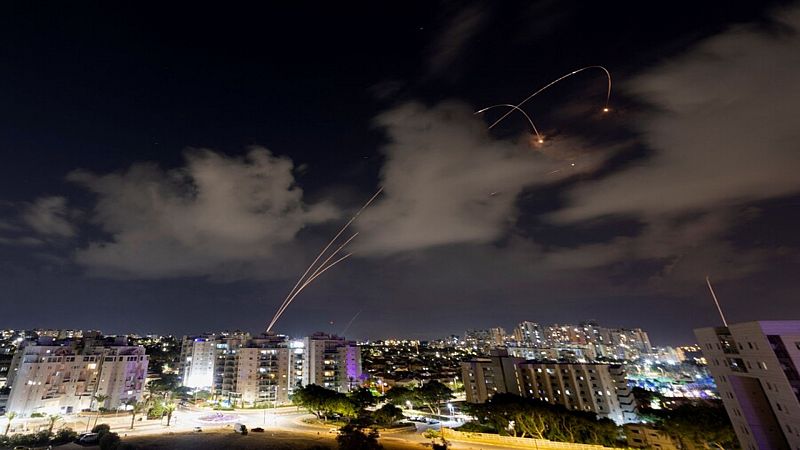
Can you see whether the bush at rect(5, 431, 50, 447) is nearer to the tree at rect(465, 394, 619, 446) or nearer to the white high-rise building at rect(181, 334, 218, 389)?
the white high-rise building at rect(181, 334, 218, 389)

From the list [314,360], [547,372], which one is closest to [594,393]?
[547,372]

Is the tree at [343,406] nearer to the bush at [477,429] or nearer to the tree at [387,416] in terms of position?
the tree at [387,416]

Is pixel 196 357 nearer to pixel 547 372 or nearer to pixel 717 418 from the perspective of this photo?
pixel 547 372

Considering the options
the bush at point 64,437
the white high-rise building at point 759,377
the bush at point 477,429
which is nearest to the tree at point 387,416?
the bush at point 477,429

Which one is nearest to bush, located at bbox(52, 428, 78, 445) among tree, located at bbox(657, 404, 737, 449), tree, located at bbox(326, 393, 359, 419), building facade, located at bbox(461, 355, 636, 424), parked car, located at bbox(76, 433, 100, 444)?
parked car, located at bbox(76, 433, 100, 444)

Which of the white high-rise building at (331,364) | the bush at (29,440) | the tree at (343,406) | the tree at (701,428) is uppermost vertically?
the white high-rise building at (331,364)

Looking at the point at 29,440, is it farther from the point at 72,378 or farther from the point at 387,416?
the point at 387,416

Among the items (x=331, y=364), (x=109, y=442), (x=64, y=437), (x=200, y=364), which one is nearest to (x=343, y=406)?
(x=109, y=442)
